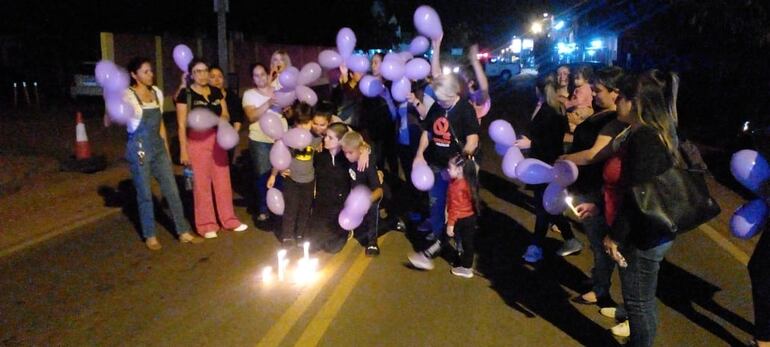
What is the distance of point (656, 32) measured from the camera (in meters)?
18.4

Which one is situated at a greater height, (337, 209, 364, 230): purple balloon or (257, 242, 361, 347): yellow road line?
(337, 209, 364, 230): purple balloon

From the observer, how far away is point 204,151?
652cm

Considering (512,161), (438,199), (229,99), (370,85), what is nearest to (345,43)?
(370,85)

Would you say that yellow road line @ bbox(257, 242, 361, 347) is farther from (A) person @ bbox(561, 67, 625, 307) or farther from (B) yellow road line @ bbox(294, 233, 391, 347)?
(A) person @ bbox(561, 67, 625, 307)

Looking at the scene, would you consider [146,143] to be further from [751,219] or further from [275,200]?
[751,219]

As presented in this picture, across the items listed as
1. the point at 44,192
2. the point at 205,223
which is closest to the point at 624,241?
the point at 205,223

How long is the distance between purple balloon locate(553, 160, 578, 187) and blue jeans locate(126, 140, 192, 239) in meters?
3.55

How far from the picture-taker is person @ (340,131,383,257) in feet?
19.1

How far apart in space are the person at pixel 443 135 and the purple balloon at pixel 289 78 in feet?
4.55

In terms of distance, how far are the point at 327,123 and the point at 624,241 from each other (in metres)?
3.14

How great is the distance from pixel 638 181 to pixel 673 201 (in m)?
0.22

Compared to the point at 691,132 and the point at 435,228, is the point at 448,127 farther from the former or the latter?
the point at 691,132

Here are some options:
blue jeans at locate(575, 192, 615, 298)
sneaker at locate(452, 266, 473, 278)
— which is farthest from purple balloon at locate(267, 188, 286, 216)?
blue jeans at locate(575, 192, 615, 298)

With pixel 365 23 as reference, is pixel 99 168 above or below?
below
